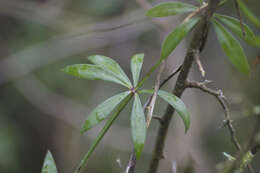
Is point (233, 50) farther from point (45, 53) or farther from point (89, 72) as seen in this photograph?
point (45, 53)

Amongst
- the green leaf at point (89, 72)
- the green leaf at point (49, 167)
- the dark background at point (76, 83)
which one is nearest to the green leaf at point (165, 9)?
the green leaf at point (89, 72)

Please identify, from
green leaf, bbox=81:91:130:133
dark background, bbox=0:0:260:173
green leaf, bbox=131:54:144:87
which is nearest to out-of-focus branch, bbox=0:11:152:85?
dark background, bbox=0:0:260:173

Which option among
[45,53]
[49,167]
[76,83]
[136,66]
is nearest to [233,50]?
[136,66]

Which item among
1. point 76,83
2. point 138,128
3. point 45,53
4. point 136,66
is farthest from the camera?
point 76,83

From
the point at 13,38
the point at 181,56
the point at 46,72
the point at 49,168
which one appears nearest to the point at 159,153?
the point at 49,168

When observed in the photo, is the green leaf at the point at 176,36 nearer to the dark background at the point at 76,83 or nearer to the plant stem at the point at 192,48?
the plant stem at the point at 192,48

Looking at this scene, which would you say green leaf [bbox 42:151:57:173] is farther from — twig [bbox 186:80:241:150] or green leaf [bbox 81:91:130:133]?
twig [bbox 186:80:241:150]
